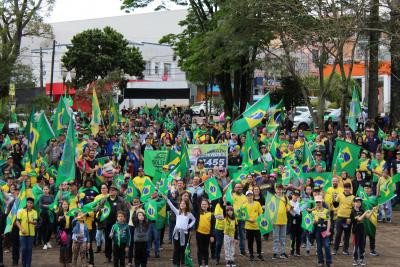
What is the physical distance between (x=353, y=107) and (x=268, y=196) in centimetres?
1007

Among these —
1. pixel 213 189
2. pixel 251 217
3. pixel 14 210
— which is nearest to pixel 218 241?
pixel 251 217

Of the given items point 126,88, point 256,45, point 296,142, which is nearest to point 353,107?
point 296,142

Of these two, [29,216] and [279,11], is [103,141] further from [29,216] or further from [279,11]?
[29,216]

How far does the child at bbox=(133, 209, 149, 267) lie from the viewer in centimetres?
1444

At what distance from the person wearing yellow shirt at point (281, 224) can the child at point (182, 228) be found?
2029mm

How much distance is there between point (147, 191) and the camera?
16391 millimetres

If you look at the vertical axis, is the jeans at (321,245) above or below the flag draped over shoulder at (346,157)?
below

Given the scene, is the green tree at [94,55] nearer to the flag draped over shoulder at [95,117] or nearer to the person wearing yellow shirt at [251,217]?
the flag draped over shoulder at [95,117]

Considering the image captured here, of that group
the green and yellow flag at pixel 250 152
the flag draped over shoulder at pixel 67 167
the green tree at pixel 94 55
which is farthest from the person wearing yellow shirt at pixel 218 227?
the green tree at pixel 94 55

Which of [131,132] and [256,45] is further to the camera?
[256,45]

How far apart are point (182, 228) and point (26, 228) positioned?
2.93m

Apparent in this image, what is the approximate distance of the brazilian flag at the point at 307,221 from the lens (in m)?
15.4

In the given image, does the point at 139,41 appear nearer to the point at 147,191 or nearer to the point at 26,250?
the point at 147,191

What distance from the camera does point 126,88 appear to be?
63.3 m
